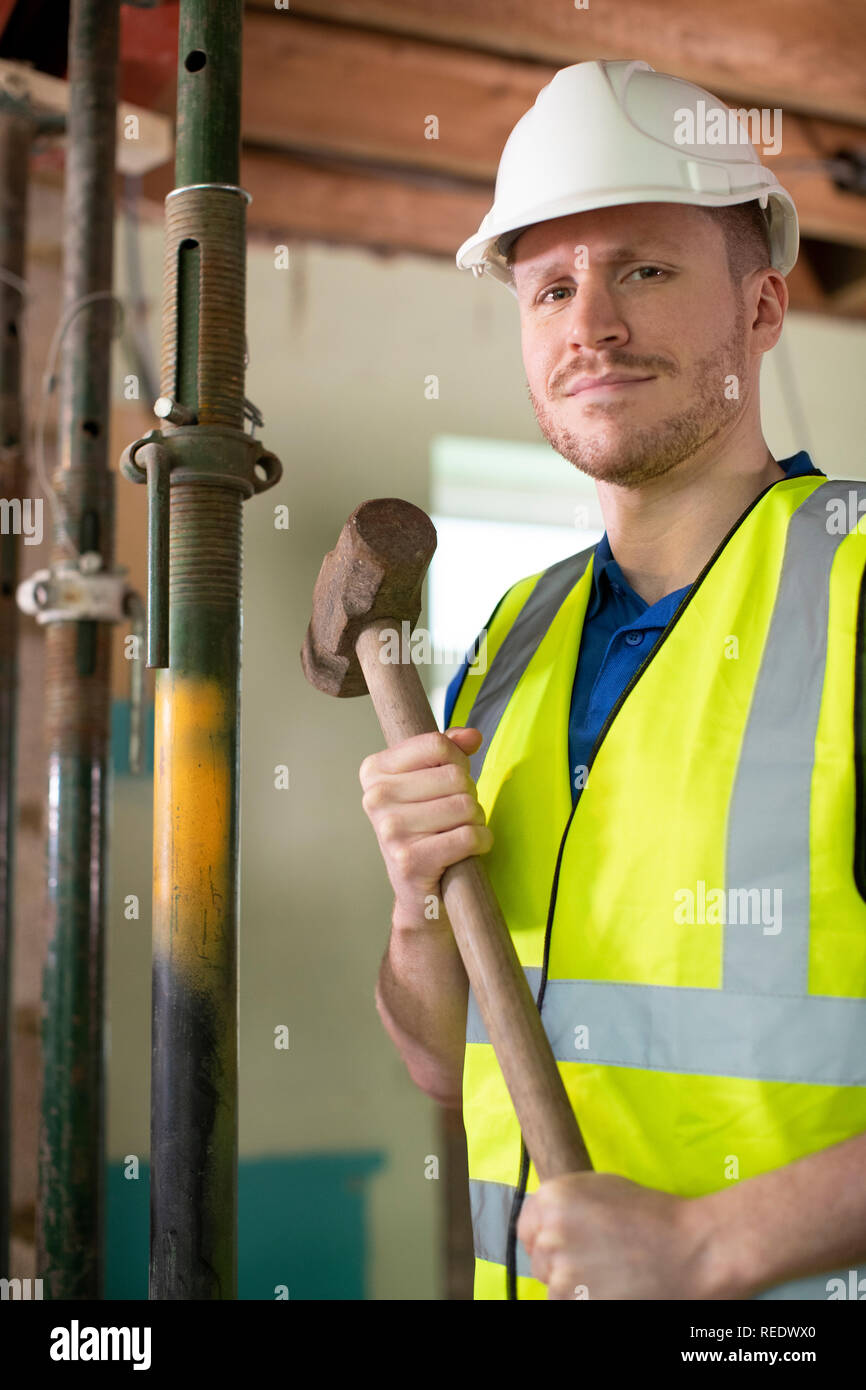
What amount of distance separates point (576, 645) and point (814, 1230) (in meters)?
0.67

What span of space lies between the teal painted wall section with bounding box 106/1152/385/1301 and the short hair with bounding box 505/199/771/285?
267 cm

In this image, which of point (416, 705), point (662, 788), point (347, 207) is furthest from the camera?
point (347, 207)

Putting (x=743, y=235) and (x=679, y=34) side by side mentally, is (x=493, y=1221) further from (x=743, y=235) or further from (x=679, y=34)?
(x=679, y=34)

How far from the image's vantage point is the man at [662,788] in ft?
3.48

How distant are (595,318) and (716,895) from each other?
598 mm

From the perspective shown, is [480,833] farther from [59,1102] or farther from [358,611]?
[59,1102]

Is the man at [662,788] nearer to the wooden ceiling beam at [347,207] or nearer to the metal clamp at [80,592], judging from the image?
the metal clamp at [80,592]

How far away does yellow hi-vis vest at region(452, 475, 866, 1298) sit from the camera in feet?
3.52

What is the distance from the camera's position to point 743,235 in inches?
54.5

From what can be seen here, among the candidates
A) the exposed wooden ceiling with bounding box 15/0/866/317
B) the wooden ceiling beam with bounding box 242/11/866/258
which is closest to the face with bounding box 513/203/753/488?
the exposed wooden ceiling with bounding box 15/0/866/317

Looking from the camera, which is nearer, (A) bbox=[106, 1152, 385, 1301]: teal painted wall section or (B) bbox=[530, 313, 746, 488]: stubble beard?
(B) bbox=[530, 313, 746, 488]: stubble beard

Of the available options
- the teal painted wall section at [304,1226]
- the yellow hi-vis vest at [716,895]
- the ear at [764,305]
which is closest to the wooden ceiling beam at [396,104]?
the ear at [764,305]

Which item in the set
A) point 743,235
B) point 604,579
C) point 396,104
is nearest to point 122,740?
point 396,104

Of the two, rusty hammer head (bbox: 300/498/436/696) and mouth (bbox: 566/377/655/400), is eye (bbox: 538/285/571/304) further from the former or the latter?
rusty hammer head (bbox: 300/498/436/696)
